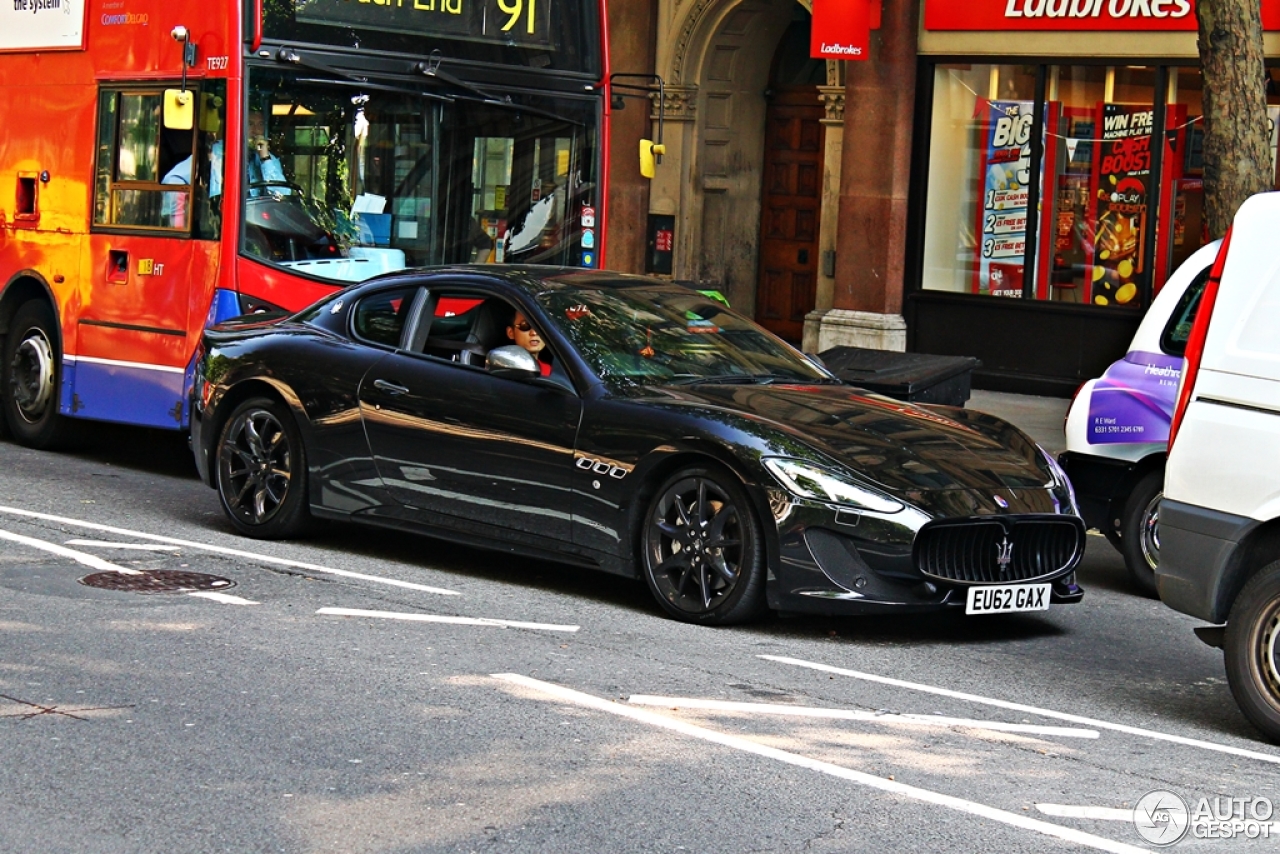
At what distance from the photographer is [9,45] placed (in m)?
13.9

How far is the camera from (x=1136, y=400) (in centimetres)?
966

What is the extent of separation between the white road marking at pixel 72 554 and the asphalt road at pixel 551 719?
0.04 meters

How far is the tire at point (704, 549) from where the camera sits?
794 centimetres

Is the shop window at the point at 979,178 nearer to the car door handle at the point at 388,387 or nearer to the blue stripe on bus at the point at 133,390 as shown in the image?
the blue stripe on bus at the point at 133,390

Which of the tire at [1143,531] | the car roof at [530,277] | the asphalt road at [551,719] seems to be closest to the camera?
the asphalt road at [551,719]

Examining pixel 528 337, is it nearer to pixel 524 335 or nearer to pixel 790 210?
pixel 524 335

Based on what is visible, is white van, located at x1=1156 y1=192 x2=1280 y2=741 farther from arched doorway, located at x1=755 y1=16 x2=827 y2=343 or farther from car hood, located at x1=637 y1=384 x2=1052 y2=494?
arched doorway, located at x1=755 y1=16 x2=827 y2=343

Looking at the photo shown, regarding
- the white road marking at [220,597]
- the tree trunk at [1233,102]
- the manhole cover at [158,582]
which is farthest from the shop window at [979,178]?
the white road marking at [220,597]

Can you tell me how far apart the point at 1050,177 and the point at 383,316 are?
36.6 feet

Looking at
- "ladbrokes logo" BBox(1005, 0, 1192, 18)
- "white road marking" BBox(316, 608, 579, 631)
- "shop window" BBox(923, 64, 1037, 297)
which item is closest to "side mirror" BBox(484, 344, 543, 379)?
"white road marking" BBox(316, 608, 579, 631)

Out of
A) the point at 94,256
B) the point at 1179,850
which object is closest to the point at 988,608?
the point at 1179,850

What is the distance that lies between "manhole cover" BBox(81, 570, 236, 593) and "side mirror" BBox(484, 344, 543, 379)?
156 cm

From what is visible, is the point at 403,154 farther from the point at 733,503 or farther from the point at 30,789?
the point at 30,789

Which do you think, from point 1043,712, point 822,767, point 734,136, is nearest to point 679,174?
point 734,136
